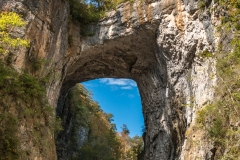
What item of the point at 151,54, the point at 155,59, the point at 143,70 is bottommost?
the point at 143,70

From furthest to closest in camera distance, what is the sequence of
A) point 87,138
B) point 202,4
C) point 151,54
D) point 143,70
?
point 87,138 < point 143,70 < point 151,54 < point 202,4

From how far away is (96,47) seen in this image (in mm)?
13758

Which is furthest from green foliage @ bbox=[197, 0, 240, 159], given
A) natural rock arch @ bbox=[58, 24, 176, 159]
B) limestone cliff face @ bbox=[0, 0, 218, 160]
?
natural rock arch @ bbox=[58, 24, 176, 159]

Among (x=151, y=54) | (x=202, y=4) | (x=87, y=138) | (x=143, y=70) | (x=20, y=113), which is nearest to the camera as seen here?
(x=20, y=113)

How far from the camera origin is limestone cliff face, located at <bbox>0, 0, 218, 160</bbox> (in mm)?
9750

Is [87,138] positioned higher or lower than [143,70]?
lower

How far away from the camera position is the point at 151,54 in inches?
569

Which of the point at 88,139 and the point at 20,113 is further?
the point at 88,139

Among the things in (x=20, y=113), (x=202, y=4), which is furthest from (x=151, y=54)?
(x=20, y=113)

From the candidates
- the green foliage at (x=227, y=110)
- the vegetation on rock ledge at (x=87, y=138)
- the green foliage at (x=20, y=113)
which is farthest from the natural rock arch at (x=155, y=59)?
the vegetation on rock ledge at (x=87, y=138)

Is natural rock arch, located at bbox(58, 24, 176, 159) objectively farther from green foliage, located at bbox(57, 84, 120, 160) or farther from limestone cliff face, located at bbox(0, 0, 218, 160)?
green foliage, located at bbox(57, 84, 120, 160)

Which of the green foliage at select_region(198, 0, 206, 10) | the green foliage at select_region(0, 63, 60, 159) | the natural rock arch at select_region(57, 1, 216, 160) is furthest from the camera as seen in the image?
the natural rock arch at select_region(57, 1, 216, 160)

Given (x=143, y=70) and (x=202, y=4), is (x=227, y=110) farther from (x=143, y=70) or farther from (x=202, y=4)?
(x=143, y=70)

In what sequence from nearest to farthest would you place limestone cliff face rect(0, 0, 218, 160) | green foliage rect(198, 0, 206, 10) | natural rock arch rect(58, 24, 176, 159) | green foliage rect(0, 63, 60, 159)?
green foliage rect(0, 63, 60, 159), limestone cliff face rect(0, 0, 218, 160), green foliage rect(198, 0, 206, 10), natural rock arch rect(58, 24, 176, 159)
